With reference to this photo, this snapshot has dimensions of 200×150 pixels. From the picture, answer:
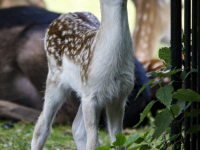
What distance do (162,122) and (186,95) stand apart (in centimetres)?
28

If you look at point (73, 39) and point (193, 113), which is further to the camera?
point (73, 39)

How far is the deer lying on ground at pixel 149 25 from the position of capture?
13578mm

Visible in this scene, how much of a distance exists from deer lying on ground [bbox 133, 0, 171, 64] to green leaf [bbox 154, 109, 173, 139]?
9605 mm

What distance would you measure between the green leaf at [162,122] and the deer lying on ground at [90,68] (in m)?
0.80

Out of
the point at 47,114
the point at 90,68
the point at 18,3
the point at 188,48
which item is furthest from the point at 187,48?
the point at 18,3

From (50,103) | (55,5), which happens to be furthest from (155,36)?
(50,103)

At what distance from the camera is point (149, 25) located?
13672mm

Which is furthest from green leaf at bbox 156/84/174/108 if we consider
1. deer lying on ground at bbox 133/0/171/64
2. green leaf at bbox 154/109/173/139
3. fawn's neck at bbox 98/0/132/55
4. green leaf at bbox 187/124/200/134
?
deer lying on ground at bbox 133/0/171/64

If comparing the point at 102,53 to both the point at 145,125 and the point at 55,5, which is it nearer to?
the point at 145,125

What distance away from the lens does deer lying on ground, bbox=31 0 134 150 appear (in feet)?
14.8

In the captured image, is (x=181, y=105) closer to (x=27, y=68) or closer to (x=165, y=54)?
(x=165, y=54)

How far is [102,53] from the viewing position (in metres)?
4.60

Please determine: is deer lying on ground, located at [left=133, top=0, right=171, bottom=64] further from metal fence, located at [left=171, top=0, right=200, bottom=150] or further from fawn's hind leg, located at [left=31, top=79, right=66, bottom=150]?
metal fence, located at [left=171, top=0, right=200, bottom=150]

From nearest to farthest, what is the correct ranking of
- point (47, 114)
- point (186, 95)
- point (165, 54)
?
point (186, 95) < point (165, 54) < point (47, 114)
